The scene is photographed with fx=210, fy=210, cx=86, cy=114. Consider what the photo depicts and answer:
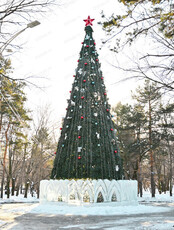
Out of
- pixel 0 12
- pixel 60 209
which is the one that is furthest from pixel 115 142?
pixel 0 12

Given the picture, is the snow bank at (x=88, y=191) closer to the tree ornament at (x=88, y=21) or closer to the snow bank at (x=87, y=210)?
the snow bank at (x=87, y=210)

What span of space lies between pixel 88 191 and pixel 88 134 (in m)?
2.54

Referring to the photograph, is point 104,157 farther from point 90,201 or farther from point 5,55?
point 5,55

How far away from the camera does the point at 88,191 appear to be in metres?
8.91

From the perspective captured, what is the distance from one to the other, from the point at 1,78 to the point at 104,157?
18.4 feet

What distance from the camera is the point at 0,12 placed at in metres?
→ 5.16

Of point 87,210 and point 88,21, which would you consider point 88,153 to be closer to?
point 87,210

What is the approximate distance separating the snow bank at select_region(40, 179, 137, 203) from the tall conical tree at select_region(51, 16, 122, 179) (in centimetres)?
32

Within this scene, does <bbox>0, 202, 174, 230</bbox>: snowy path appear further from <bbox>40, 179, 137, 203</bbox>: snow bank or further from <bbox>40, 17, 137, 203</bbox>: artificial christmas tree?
<bbox>40, 17, 137, 203</bbox>: artificial christmas tree

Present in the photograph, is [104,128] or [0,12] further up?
[0,12]

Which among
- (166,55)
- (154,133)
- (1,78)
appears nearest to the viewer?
(166,55)

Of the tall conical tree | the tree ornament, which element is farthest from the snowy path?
the tree ornament

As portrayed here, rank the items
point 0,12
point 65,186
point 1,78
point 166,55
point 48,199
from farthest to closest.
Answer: point 48,199
point 65,186
point 1,78
point 166,55
point 0,12

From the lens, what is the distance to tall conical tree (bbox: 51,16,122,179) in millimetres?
9445
